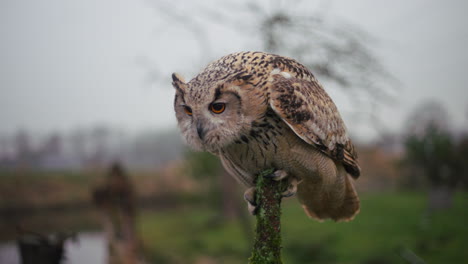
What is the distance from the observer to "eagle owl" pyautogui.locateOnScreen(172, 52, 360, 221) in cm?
153

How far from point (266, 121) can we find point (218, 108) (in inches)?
9.3

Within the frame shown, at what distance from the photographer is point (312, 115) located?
67.6 inches

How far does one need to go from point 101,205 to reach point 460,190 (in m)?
8.09

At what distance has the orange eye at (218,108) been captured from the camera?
1.53m

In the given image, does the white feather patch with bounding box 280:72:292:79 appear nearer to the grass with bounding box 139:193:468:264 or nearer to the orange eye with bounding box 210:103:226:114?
the orange eye with bounding box 210:103:226:114

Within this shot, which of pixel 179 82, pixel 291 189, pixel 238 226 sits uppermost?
pixel 238 226

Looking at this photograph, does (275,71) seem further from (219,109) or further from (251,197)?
(251,197)

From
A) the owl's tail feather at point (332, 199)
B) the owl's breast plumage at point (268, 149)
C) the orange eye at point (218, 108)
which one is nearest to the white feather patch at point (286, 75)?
the owl's breast plumage at point (268, 149)

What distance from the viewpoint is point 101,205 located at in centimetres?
528

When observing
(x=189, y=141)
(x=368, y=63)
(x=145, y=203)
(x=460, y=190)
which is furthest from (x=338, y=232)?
(x=145, y=203)

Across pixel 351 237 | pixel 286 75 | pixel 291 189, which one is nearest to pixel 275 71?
pixel 286 75

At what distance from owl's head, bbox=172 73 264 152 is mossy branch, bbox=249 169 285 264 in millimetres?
311

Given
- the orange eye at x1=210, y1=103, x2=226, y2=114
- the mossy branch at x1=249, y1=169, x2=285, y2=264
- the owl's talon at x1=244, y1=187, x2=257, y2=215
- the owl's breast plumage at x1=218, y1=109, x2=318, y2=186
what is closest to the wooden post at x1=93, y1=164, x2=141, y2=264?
the owl's talon at x1=244, y1=187, x2=257, y2=215

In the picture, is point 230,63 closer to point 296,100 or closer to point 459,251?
point 296,100
